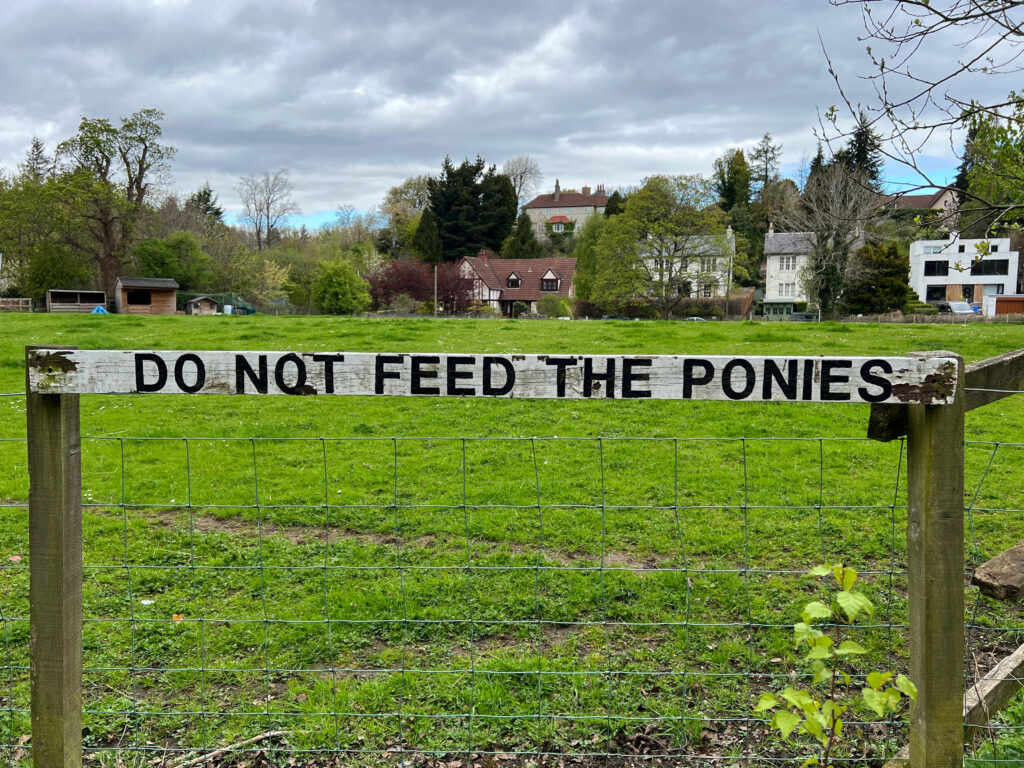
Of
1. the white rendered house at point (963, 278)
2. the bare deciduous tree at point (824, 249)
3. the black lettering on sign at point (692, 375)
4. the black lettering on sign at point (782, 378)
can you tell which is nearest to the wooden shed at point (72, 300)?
the bare deciduous tree at point (824, 249)

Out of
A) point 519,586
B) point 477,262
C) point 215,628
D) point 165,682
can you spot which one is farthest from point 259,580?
point 477,262

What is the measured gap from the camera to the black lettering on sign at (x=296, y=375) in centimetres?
279

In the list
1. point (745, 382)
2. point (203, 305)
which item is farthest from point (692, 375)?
point (203, 305)

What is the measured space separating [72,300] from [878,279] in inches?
2049

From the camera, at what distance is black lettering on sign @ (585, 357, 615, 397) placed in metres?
2.72

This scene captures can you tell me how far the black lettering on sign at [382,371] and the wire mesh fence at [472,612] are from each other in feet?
2.99

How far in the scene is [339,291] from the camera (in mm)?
49562

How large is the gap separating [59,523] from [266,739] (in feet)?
4.49

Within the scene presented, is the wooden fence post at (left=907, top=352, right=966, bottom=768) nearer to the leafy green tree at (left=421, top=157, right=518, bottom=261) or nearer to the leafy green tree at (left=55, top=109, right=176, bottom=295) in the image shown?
the leafy green tree at (left=55, top=109, right=176, bottom=295)

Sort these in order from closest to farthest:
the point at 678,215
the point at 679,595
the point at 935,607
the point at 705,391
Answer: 1. the point at 935,607
2. the point at 705,391
3. the point at 679,595
4. the point at 678,215

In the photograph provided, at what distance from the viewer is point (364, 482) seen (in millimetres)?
7219

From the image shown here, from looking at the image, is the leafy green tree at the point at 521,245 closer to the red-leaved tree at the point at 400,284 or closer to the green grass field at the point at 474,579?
the red-leaved tree at the point at 400,284

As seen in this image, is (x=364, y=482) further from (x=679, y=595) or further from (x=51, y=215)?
(x=51, y=215)

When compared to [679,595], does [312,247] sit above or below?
above
